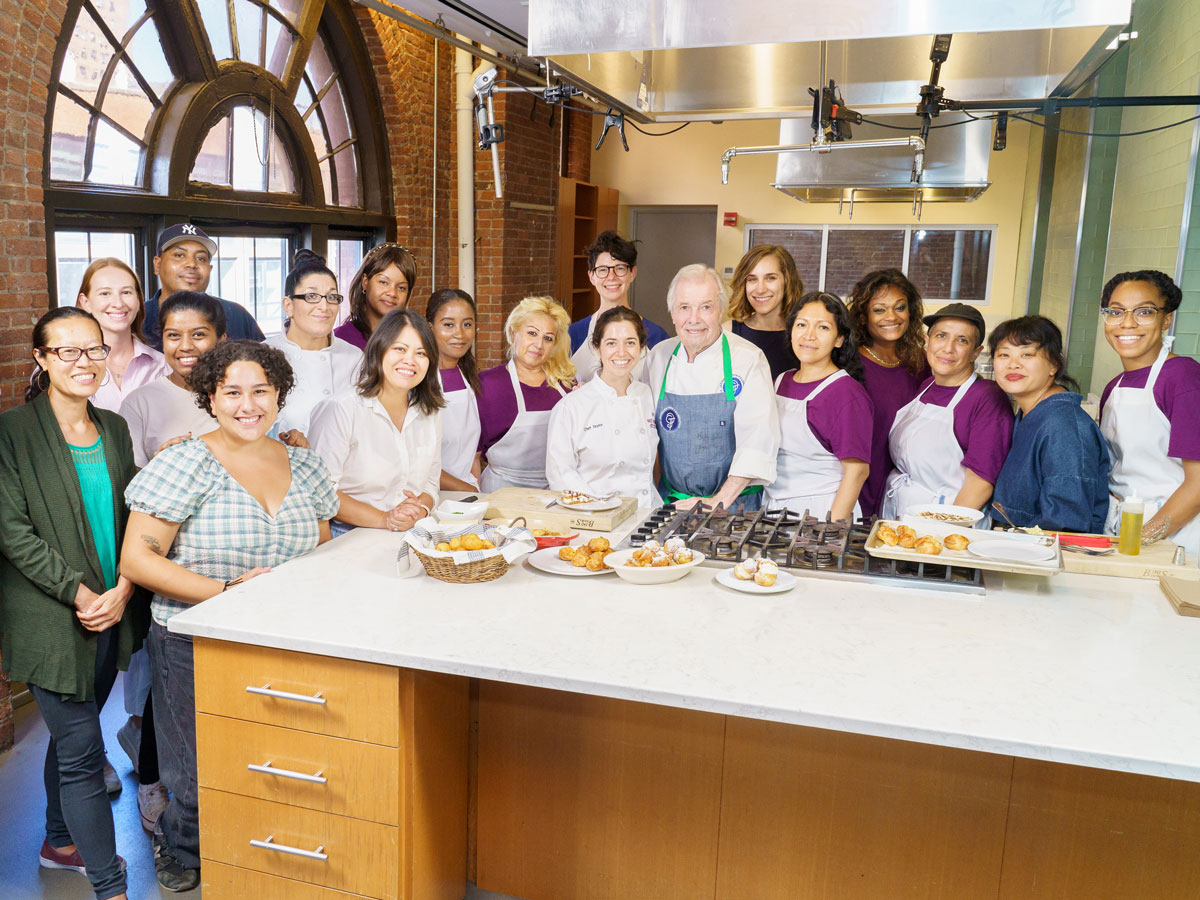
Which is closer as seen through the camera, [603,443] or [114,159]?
[603,443]

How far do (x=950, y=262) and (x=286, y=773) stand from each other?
9.10 metres

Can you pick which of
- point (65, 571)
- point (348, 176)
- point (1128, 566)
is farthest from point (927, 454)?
point (348, 176)

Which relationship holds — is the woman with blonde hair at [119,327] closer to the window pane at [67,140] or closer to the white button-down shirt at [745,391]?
the window pane at [67,140]

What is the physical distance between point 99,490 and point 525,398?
61.9 inches

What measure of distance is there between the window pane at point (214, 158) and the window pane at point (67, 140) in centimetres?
66

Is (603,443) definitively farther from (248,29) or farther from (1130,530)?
(248,29)

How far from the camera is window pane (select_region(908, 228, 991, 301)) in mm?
9562

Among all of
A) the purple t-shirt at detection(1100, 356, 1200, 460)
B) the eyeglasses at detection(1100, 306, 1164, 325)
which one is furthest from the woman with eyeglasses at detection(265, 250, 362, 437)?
the purple t-shirt at detection(1100, 356, 1200, 460)

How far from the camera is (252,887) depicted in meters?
2.17

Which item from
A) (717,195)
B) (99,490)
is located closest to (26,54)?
(99,490)

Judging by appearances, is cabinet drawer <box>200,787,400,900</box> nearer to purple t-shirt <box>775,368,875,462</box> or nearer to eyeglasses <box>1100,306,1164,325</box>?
purple t-shirt <box>775,368,875,462</box>

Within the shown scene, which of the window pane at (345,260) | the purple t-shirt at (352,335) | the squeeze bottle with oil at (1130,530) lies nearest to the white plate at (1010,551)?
the squeeze bottle with oil at (1130,530)

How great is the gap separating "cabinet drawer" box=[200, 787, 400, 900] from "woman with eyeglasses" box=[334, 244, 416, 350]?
2.11 m

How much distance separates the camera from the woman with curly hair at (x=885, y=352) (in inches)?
139
